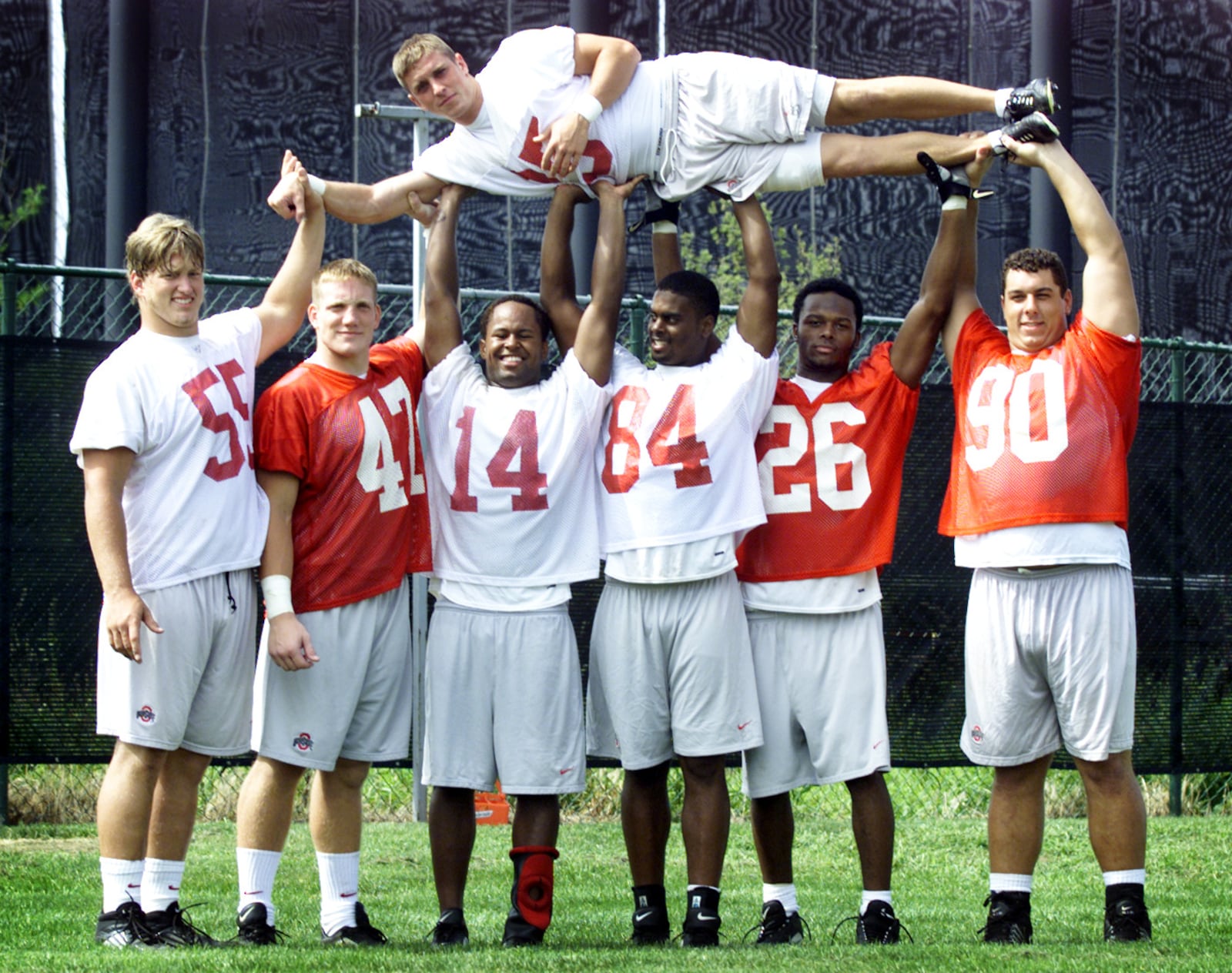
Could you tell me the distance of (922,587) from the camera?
6781 millimetres

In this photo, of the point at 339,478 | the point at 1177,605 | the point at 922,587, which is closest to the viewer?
the point at 339,478

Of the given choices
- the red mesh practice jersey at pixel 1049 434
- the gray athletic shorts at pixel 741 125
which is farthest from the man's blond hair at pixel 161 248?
the red mesh practice jersey at pixel 1049 434

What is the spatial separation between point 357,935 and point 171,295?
193 cm

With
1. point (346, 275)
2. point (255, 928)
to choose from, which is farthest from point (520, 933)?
point (346, 275)

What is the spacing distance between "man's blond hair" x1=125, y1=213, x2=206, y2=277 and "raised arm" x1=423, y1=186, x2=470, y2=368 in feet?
2.28

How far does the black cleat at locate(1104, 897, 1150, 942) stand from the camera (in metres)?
4.43

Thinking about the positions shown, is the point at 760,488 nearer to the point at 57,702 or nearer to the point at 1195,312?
the point at 57,702

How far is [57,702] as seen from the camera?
20.1 ft

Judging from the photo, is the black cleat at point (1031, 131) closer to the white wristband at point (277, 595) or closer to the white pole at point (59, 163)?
the white wristband at point (277, 595)

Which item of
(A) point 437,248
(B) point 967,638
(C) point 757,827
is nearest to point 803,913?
(C) point 757,827

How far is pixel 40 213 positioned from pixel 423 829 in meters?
4.79

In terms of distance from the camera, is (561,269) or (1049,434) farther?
(561,269)

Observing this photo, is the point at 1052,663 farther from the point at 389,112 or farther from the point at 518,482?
the point at 389,112

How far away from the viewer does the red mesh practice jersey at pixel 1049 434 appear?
→ 447 cm
